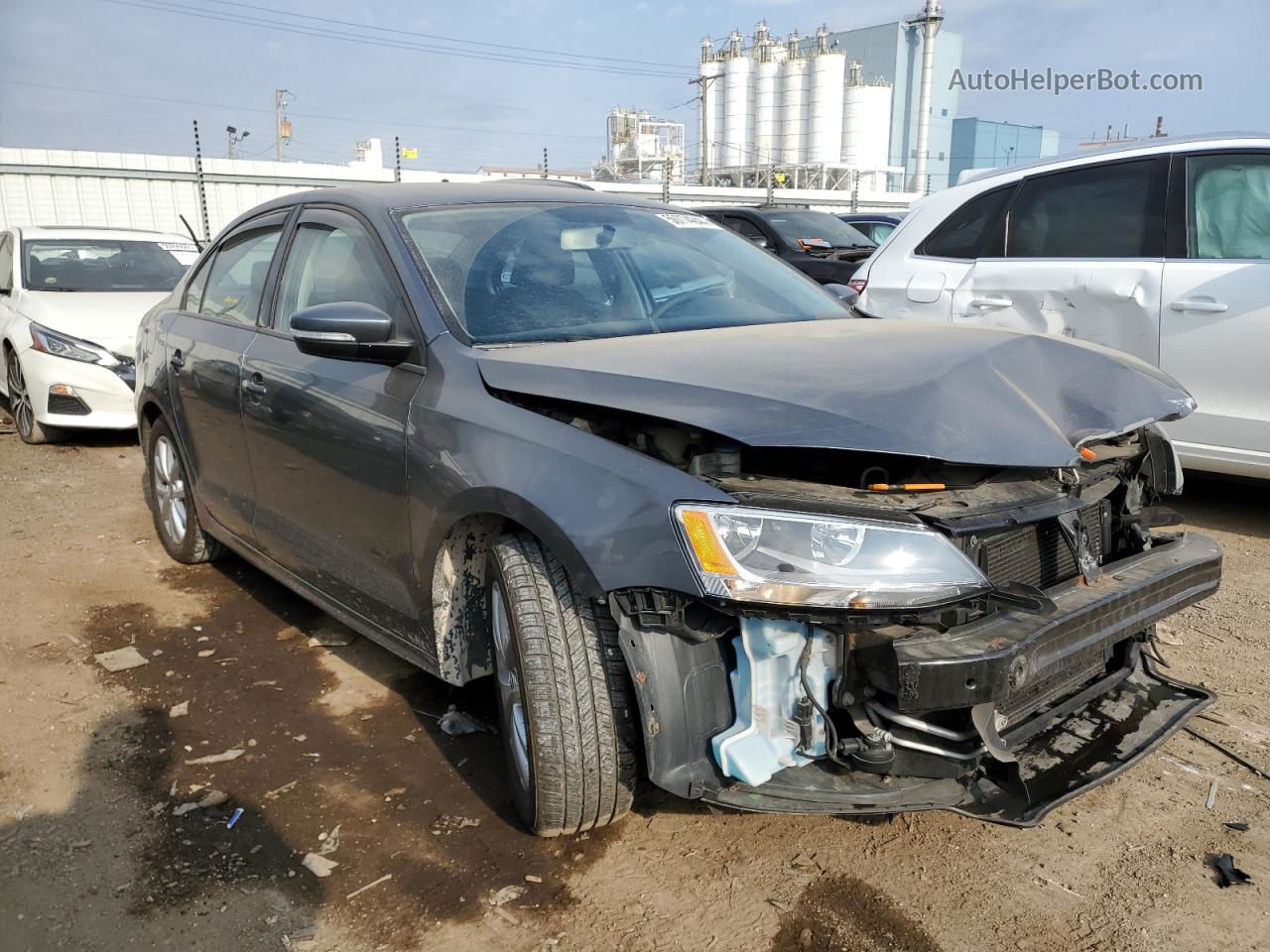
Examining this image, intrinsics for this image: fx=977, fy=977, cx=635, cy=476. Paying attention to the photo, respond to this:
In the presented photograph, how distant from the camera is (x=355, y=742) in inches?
118

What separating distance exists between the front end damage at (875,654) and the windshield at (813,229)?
7.84m

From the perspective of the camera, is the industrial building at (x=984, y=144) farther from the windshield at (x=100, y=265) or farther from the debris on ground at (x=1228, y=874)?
the debris on ground at (x=1228, y=874)

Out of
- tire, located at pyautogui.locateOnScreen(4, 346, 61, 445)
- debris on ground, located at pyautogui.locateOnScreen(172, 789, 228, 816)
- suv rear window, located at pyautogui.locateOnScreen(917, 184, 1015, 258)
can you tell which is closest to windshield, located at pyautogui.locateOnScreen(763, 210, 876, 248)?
suv rear window, located at pyautogui.locateOnScreen(917, 184, 1015, 258)

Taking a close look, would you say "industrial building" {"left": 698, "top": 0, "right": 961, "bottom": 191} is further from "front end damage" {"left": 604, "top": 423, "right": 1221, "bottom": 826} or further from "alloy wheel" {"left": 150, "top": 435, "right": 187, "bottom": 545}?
"front end damage" {"left": 604, "top": 423, "right": 1221, "bottom": 826}

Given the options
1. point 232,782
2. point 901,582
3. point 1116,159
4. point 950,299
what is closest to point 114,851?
point 232,782

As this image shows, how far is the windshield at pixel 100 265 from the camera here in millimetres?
7637

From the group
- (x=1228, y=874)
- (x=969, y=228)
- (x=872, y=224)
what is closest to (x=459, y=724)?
(x=1228, y=874)

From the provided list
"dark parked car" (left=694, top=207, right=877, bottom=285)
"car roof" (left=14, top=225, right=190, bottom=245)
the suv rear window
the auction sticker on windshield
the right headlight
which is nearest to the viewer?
the right headlight

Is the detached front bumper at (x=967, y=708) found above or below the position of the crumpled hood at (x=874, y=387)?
below

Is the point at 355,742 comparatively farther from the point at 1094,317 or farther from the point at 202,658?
the point at 1094,317

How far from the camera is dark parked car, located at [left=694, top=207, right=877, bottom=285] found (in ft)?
29.6

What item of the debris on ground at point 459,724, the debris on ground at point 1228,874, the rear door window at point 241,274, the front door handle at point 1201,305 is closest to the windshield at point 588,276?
the rear door window at point 241,274

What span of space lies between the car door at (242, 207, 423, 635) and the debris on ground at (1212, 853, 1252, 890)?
2.10 metres

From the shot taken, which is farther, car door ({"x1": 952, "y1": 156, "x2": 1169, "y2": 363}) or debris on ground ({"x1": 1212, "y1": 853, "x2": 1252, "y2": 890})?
car door ({"x1": 952, "y1": 156, "x2": 1169, "y2": 363})
